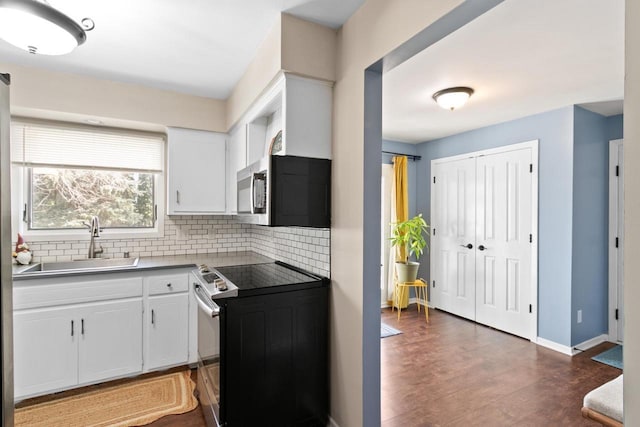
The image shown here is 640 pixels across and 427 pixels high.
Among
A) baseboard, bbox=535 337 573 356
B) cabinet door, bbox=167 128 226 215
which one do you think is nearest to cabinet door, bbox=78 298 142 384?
cabinet door, bbox=167 128 226 215

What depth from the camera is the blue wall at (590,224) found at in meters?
3.28

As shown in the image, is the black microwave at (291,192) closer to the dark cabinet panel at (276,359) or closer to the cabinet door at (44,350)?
the dark cabinet panel at (276,359)

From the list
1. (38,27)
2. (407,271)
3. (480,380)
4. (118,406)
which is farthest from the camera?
(407,271)

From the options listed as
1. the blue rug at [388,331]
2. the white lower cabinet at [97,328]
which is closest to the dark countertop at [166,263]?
the white lower cabinet at [97,328]

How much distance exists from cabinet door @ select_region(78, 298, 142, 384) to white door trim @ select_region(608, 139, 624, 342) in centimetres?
475

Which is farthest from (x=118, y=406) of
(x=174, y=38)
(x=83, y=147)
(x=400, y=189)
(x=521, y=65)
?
(x=400, y=189)

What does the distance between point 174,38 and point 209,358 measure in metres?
2.09

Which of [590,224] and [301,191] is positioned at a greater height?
[301,191]

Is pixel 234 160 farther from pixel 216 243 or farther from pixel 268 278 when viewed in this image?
pixel 268 278

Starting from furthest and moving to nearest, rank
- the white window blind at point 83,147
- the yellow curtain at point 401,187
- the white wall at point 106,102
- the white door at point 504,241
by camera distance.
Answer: the yellow curtain at point 401,187, the white door at point 504,241, the white window blind at point 83,147, the white wall at point 106,102

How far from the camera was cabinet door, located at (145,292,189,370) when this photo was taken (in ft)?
8.91

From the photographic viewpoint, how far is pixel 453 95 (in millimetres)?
2826

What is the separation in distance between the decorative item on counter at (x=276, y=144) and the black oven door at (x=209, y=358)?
1.11 m

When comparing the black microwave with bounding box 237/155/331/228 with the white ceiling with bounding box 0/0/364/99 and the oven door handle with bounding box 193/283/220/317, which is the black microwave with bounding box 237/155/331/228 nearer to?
the oven door handle with bounding box 193/283/220/317
